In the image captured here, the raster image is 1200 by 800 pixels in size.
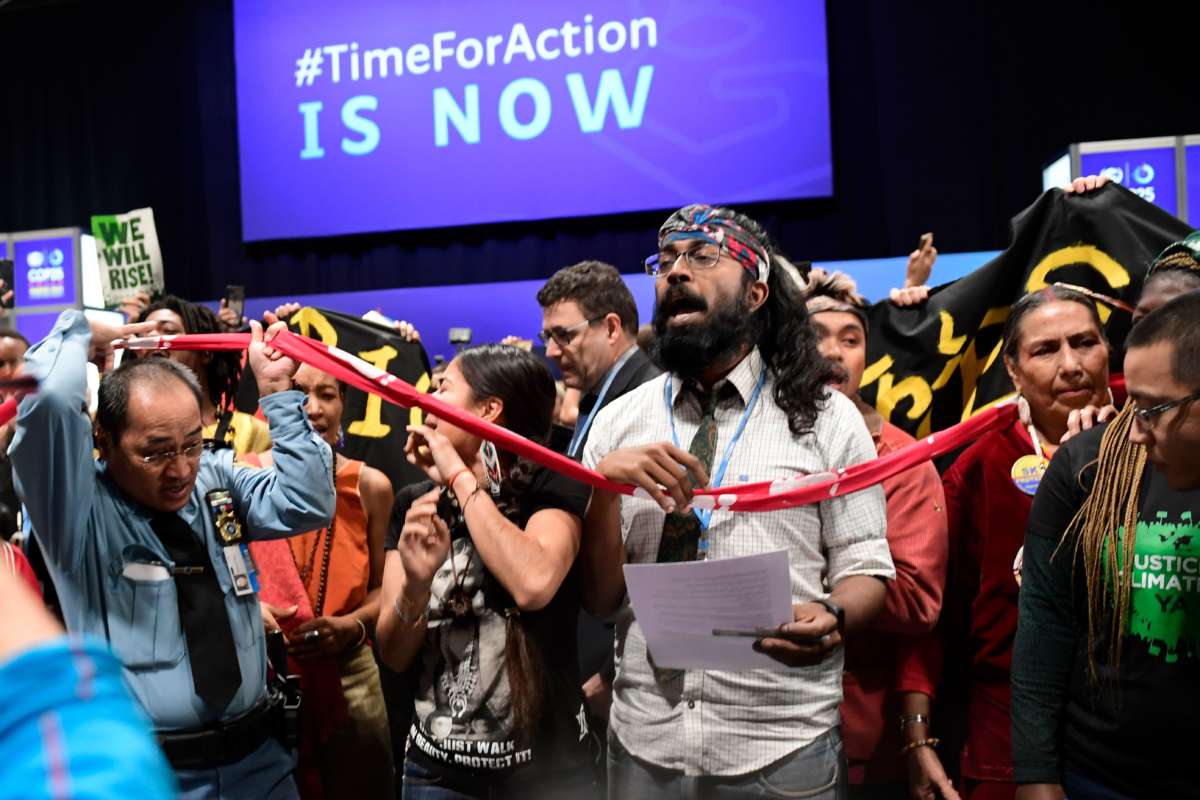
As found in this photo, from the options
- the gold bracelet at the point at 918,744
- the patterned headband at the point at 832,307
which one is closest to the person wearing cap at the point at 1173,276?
the patterned headband at the point at 832,307

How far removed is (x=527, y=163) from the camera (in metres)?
7.70

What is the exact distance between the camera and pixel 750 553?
197 cm

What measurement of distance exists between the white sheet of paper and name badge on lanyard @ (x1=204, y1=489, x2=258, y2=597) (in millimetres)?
718

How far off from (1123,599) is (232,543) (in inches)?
59.7

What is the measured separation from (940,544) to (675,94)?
545 centimetres

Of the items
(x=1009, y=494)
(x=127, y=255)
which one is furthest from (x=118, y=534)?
(x=127, y=255)

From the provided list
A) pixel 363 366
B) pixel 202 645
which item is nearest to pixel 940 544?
pixel 363 366

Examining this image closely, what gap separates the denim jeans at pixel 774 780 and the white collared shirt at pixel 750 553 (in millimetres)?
15

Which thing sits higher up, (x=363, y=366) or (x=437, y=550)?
(x=363, y=366)

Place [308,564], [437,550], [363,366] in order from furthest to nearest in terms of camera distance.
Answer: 1. [308,564]
2. [363,366]
3. [437,550]

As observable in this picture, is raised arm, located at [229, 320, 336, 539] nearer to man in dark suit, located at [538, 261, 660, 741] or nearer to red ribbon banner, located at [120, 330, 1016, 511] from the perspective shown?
red ribbon banner, located at [120, 330, 1016, 511]

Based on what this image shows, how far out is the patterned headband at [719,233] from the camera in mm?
2143

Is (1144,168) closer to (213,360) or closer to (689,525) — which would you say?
(689,525)

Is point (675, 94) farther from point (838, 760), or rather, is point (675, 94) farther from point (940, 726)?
point (838, 760)
